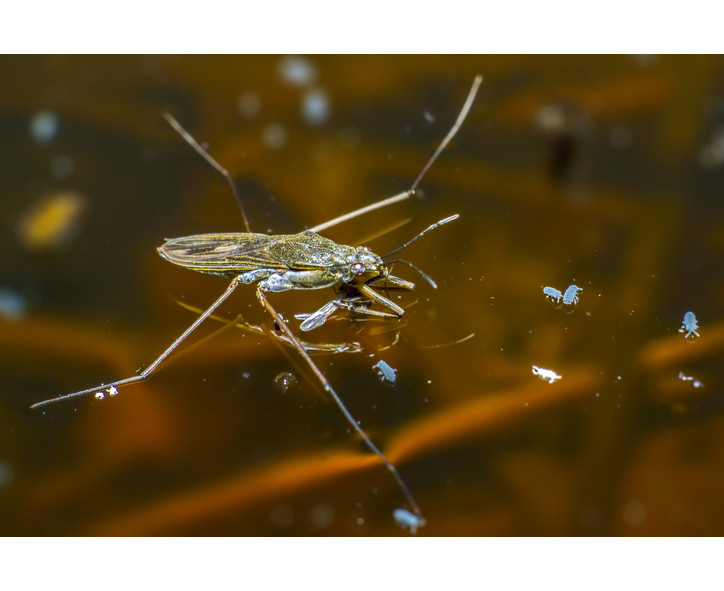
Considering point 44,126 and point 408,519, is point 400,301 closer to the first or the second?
point 408,519

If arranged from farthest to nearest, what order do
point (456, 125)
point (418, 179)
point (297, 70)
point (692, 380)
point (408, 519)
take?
point (297, 70)
point (456, 125)
point (418, 179)
point (692, 380)
point (408, 519)

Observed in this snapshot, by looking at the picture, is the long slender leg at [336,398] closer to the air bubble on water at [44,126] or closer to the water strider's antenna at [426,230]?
the water strider's antenna at [426,230]

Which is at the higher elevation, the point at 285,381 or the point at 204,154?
the point at 204,154

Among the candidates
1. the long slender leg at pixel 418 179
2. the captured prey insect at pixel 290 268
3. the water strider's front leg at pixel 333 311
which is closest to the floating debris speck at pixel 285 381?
the captured prey insect at pixel 290 268

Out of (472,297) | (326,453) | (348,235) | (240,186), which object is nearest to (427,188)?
(348,235)

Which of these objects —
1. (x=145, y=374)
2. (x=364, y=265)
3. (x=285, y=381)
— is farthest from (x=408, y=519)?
(x=145, y=374)

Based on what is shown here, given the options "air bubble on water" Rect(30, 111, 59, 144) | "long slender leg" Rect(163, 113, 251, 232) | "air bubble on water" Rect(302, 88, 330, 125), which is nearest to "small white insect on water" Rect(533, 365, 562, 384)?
"long slender leg" Rect(163, 113, 251, 232)
